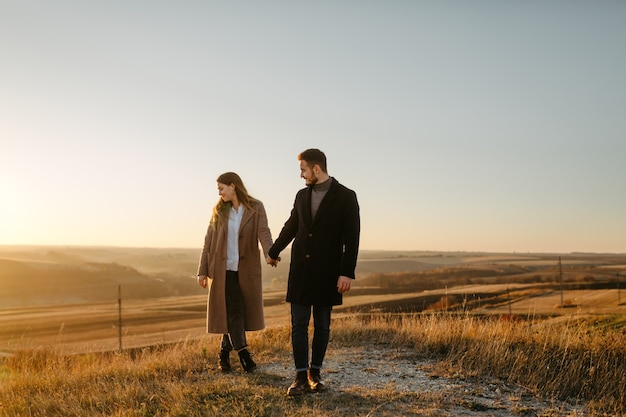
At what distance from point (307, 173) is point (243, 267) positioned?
1.62 m

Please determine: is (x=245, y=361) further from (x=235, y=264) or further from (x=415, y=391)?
(x=415, y=391)

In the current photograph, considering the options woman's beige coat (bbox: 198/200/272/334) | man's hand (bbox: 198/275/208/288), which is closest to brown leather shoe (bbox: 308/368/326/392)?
woman's beige coat (bbox: 198/200/272/334)

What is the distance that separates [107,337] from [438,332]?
81.3 feet

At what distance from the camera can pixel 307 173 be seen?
15.6ft

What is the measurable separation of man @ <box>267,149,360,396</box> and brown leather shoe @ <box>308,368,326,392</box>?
0.09m

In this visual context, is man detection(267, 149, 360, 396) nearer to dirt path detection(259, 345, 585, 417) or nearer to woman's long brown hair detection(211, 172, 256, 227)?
dirt path detection(259, 345, 585, 417)

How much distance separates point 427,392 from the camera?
5.06 m

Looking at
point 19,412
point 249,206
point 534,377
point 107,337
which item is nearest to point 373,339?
point 534,377

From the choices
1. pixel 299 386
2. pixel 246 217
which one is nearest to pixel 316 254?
pixel 299 386

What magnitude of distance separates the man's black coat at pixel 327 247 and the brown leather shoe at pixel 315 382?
0.73m

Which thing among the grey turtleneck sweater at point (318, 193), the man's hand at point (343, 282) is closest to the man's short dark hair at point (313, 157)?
the grey turtleneck sweater at point (318, 193)

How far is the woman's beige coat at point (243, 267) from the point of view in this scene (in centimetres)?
583

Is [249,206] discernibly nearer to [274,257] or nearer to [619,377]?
[274,257]

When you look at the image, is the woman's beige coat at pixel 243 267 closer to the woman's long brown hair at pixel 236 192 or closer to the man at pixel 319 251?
the woman's long brown hair at pixel 236 192
